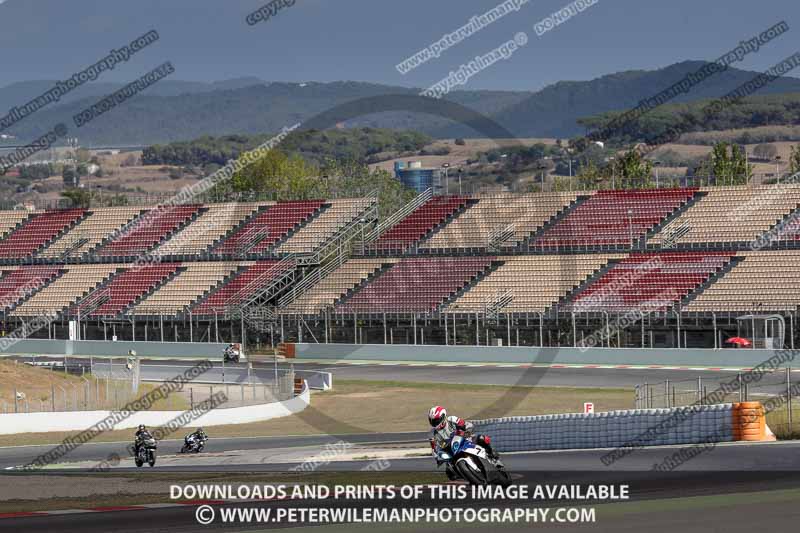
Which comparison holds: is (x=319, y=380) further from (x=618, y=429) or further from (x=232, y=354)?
(x=618, y=429)

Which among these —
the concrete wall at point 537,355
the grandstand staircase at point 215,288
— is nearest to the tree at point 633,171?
the grandstand staircase at point 215,288

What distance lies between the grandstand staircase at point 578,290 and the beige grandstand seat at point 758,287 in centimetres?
532

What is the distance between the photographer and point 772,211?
60781mm

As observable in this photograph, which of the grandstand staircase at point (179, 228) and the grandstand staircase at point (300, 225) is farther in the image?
the grandstand staircase at point (179, 228)

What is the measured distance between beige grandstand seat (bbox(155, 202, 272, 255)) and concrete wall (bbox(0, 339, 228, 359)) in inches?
331

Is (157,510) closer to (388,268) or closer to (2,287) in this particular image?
(388,268)

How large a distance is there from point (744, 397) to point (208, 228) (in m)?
49.4

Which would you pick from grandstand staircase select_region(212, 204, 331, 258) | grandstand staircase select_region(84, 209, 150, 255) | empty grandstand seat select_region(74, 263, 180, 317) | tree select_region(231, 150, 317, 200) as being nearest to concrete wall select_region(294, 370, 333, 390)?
grandstand staircase select_region(212, 204, 331, 258)

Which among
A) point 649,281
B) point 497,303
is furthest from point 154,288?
point 649,281

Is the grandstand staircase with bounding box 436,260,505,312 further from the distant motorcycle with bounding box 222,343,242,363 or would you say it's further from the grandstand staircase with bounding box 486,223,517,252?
the distant motorcycle with bounding box 222,343,242,363

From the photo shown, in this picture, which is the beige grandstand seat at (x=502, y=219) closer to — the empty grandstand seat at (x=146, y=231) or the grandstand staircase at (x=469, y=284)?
the grandstand staircase at (x=469, y=284)

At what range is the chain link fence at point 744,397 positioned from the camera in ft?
84.9

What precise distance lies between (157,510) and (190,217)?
188 ft

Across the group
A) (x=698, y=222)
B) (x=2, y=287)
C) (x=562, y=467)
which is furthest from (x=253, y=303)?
(x=562, y=467)
